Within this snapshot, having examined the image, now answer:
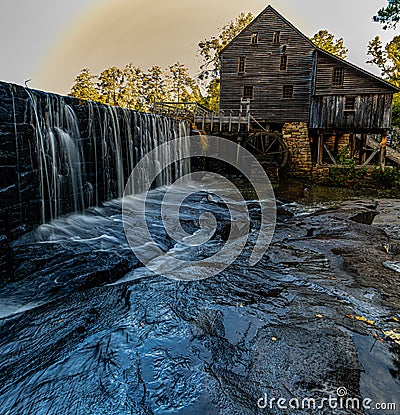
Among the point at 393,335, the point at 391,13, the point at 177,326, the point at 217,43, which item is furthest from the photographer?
the point at 217,43

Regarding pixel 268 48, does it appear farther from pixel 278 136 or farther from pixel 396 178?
pixel 396 178

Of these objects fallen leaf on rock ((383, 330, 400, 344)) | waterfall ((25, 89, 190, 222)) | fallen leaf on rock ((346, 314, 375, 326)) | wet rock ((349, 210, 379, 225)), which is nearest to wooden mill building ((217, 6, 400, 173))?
waterfall ((25, 89, 190, 222))

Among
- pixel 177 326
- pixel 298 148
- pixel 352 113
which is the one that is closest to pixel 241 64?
pixel 298 148

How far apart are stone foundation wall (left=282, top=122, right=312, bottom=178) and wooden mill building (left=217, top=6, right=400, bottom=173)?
6cm

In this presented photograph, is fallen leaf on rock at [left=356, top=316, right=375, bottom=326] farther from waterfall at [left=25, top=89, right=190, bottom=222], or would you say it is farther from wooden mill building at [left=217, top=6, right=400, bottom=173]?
wooden mill building at [left=217, top=6, right=400, bottom=173]

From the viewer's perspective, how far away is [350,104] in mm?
18344

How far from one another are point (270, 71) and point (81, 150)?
15.6m

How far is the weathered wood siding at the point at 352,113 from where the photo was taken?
1759cm

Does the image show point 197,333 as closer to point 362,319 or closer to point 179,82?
point 362,319

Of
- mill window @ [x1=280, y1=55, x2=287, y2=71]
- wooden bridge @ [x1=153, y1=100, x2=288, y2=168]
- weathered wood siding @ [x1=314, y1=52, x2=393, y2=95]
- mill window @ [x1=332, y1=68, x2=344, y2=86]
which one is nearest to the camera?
weathered wood siding @ [x1=314, y1=52, x2=393, y2=95]

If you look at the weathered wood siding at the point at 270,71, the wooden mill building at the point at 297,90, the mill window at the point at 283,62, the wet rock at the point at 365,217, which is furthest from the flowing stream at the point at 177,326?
the mill window at the point at 283,62

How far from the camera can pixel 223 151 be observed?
19094mm

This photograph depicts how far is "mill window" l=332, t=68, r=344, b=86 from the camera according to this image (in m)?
18.5

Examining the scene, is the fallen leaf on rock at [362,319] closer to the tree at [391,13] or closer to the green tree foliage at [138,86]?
the tree at [391,13]
